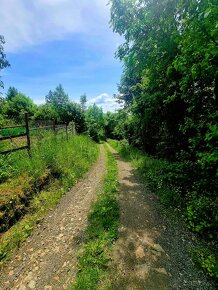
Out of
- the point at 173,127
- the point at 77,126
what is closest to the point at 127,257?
the point at 173,127

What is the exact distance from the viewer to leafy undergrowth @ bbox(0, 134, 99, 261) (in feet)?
15.6

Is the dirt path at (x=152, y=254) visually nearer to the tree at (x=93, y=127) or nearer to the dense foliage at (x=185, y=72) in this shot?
the dense foliage at (x=185, y=72)

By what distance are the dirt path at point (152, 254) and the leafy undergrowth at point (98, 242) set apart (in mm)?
184

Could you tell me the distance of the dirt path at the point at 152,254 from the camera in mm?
3238

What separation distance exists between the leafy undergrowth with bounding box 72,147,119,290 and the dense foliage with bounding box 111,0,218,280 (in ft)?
6.55

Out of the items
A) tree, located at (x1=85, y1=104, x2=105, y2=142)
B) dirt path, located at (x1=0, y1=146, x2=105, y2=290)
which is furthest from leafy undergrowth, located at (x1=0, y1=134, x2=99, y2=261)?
tree, located at (x1=85, y1=104, x2=105, y2=142)

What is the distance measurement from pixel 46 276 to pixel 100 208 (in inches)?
99.5

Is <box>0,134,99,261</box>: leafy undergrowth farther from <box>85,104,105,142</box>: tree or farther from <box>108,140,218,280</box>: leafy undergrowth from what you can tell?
<box>85,104,105,142</box>: tree

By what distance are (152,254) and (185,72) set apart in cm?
436

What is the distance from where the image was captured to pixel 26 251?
417 cm

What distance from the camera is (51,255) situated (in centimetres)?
402

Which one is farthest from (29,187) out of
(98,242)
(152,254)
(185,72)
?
(185,72)

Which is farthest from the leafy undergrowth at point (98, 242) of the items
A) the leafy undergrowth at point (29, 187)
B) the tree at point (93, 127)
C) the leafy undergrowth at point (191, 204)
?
the tree at point (93, 127)

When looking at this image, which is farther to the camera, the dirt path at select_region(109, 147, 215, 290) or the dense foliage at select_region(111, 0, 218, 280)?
the dense foliage at select_region(111, 0, 218, 280)
